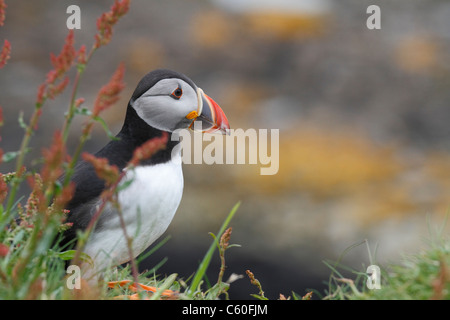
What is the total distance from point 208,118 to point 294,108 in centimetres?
901

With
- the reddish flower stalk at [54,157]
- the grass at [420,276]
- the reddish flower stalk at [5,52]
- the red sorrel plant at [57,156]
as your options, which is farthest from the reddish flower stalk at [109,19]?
the grass at [420,276]

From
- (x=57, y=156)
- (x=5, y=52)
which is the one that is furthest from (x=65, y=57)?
(x=5, y=52)

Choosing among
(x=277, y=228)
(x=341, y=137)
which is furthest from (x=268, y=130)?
(x=277, y=228)

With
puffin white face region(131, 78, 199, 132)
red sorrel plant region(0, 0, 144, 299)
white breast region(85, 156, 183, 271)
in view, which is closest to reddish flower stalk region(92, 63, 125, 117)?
red sorrel plant region(0, 0, 144, 299)

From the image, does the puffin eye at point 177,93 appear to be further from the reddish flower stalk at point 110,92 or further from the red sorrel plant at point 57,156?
the reddish flower stalk at point 110,92

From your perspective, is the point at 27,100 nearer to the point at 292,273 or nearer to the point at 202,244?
the point at 202,244

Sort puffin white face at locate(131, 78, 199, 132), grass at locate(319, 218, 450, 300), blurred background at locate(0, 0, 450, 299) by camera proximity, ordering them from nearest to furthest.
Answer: grass at locate(319, 218, 450, 300) < puffin white face at locate(131, 78, 199, 132) < blurred background at locate(0, 0, 450, 299)

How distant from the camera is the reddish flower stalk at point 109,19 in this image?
1.75 meters

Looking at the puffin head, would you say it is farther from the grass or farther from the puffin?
the grass

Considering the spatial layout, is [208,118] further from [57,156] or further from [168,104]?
[57,156]

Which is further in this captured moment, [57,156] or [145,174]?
[145,174]

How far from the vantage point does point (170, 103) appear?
3051mm

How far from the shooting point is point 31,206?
2.18 metres

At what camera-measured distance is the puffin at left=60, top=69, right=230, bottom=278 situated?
110 inches
